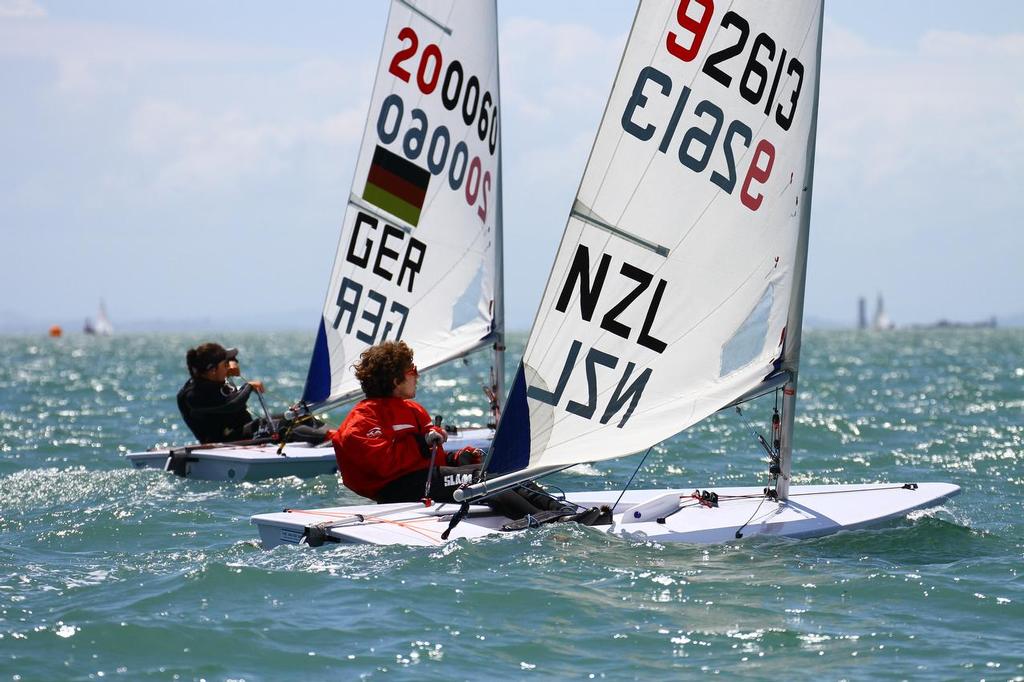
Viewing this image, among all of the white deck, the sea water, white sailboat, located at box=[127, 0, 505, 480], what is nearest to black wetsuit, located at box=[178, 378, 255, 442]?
white sailboat, located at box=[127, 0, 505, 480]

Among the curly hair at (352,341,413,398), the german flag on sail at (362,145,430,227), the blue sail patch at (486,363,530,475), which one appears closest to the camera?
the blue sail patch at (486,363,530,475)

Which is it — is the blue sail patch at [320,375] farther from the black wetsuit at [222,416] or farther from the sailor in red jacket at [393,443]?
the sailor in red jacket at [393,443]

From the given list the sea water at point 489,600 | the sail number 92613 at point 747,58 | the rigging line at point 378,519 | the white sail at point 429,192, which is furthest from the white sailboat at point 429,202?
the sail number 92613 at point 747,58

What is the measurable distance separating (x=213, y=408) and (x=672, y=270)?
187 inches

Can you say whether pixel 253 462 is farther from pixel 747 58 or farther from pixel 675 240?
pixel 747 58

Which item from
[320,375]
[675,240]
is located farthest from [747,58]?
[320,375]

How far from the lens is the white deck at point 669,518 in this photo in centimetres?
614

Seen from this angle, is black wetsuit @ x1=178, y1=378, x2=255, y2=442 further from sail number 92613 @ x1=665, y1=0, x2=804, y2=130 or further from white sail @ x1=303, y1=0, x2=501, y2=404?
sail number 92613 @ x1=665, y1=0, x2=804, y2=130

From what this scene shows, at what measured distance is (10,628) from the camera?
498 centimetres

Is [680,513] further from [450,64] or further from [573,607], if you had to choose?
[450,64]

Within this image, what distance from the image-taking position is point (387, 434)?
6426 mm

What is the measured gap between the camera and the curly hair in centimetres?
641

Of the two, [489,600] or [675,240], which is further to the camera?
[675,240]

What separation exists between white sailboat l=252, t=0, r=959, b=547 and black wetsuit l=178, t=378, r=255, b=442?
12.0ft
